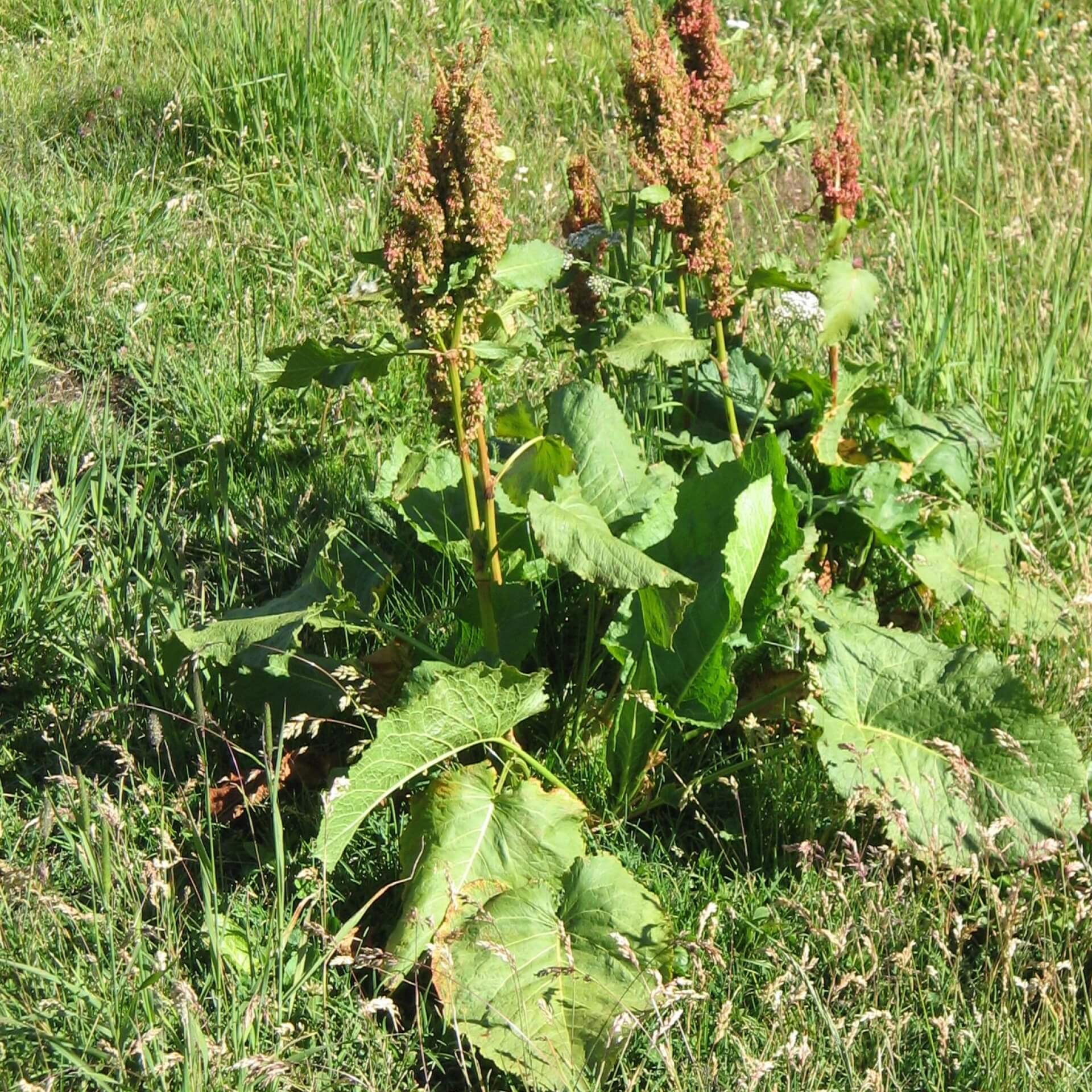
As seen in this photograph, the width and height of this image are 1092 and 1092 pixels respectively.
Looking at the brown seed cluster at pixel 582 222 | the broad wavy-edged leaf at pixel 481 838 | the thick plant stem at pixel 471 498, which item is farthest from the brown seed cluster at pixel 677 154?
the broad wavy-edged leaf at pixel 481 838

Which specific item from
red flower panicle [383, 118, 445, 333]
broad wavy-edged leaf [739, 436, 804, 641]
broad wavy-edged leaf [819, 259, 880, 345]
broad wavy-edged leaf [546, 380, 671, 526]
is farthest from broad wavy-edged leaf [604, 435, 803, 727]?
red flower panicle [383, 118, 445, 333]

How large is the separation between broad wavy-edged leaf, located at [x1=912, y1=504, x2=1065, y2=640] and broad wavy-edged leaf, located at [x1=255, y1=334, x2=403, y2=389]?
1243 millimetres

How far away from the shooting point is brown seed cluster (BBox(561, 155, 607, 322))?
2.73 meters

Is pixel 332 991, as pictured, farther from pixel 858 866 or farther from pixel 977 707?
pixel 977 707

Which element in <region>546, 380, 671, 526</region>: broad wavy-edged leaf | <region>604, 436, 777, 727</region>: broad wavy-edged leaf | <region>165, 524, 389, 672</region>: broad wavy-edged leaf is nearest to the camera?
<region>165, 524, 389, 672</region>: broad wavy-edged leaf

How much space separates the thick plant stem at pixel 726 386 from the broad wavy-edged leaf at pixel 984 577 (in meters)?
0.44

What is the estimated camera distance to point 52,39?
205 inches

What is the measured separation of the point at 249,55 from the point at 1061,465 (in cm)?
305

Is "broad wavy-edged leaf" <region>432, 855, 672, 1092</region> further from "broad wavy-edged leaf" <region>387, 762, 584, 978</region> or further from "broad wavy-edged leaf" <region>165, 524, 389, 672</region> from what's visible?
"broad wavy-edged leaf" <region>165, 524, 389, 672</region>

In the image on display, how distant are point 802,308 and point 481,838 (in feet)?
4.38

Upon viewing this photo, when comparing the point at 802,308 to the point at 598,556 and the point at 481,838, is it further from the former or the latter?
the point at 481,838

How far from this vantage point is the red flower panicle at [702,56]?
8.45 ft

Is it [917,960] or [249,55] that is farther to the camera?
[249,55]

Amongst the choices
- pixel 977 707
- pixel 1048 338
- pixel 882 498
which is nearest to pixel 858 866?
pixel 977 707
